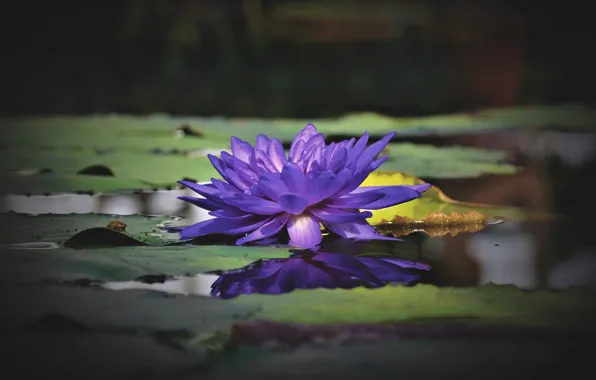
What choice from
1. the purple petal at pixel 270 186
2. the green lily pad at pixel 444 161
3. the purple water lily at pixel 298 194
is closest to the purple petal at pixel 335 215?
the purple water lily at pixel 298 194

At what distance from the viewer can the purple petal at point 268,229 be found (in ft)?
6.26

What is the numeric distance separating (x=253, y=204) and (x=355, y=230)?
0.25 meters

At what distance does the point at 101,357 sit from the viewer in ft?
4.23

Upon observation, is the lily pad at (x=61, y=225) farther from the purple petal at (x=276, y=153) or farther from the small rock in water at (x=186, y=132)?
the small rock in water at (x=186, y=132)

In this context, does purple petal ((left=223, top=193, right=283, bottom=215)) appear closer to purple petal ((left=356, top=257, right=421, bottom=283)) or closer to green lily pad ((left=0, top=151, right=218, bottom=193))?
purple petal ((left=356, top=257, right=421, bottom=283))

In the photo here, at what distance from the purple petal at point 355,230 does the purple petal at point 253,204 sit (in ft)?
0.49

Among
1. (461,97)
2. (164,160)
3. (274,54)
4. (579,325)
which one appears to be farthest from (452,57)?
(579,325)

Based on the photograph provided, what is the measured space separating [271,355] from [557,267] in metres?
0.81

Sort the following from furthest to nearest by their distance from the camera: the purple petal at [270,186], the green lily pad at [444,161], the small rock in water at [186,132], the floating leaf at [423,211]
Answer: the small rock in water at [186,132] → the green lily pad at [444,161] → the floating leaf at [423,211] → the purple petal at [270,186]

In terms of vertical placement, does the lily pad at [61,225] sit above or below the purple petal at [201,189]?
below

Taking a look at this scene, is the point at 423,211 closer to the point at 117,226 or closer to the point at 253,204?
the point at 253,204

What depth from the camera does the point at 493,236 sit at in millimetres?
2143

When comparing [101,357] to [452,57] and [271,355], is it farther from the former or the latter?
[452,57]

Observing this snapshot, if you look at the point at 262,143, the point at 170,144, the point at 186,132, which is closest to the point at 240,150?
the point at 262,143
